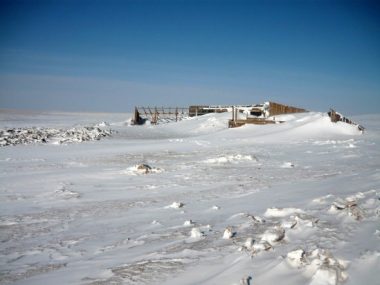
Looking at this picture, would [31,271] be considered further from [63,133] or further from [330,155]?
[63,133]

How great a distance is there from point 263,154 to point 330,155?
2.32 metres

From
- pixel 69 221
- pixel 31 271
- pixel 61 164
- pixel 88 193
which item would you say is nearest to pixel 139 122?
pixel 61 164

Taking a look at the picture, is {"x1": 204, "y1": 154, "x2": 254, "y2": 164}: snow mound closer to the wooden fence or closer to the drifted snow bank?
the drifted snow bank

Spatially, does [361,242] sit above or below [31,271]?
above

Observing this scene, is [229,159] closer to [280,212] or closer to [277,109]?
[280,212]

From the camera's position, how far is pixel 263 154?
12.8 metres

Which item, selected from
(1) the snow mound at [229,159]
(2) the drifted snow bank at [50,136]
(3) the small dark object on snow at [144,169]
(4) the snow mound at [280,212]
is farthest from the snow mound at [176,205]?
(2) the drifted snow bank at [50,136]

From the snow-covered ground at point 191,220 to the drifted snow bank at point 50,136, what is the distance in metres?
4.37

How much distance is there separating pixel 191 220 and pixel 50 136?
14.0 m

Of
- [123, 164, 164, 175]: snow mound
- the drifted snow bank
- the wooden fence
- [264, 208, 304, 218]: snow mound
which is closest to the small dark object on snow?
[123, 164, 164, 175]: snow mound

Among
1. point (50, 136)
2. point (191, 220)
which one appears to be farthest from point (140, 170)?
point (50, 136)

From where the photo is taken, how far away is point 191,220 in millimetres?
5262

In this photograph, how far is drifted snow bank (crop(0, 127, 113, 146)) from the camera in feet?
52.3

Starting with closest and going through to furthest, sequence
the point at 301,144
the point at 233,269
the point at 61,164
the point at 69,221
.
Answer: the point at 233,269, the point at 69,221, the point at 61,164, the point at 301,144
